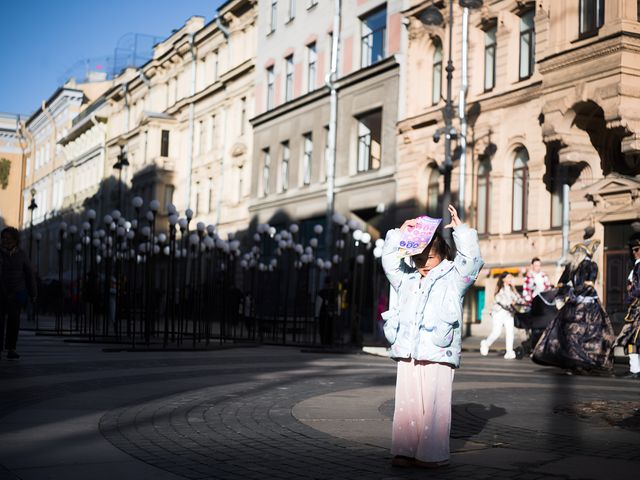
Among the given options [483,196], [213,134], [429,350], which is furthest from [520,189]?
[213,134]

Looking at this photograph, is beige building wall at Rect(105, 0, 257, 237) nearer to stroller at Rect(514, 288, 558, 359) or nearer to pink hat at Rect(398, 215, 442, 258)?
stroller at Rect(514, 288, 558, 359)

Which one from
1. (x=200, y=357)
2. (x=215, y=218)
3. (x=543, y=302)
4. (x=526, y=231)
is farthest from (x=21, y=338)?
(x=215, y=218)

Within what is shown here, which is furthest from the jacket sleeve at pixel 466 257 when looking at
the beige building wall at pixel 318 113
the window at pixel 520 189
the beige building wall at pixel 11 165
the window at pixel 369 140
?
the beige building wall at pixel 11 165

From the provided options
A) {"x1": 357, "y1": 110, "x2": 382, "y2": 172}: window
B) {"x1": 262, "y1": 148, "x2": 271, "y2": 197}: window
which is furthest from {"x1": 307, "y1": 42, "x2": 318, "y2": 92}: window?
{"x1": 357, "y1": 110, "x2": 382, "y2": 172}: window

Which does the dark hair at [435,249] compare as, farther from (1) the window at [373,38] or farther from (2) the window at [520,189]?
(1) the window at [373,38]

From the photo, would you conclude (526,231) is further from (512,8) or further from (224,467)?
(224,467)

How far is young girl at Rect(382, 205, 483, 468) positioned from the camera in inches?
251

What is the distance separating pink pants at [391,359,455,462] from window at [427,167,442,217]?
2512 centimetres

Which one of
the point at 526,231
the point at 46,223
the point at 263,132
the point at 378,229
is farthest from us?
the point at 46,223

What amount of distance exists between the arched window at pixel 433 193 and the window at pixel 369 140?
3521mm

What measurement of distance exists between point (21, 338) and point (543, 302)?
449 inches

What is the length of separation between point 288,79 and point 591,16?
69.0ft

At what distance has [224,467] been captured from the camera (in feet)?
20.3

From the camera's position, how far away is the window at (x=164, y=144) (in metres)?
58.6
